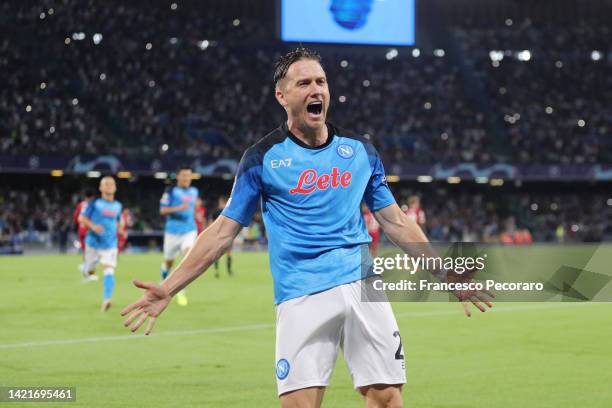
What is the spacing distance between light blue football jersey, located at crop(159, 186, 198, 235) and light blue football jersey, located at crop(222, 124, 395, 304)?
12.9 metres

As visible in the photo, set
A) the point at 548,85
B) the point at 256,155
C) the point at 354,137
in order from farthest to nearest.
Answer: the point at 548,85
the point at 354,137
the point at 256,155

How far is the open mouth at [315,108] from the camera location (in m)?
4.91

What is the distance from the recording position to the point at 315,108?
16.2 feet

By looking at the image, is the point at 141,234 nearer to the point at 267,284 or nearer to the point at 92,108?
the point at 92,108

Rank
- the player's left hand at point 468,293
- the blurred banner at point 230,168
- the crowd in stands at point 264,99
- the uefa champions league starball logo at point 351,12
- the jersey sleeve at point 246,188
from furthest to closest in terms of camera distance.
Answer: the crowd in stands at point 264,99 → the blurred banner at point 230,168 → the uefa champions league starball logo at point 351,12 → the player's left hand at point 468,293 → the jersey sleeve at point 246,188

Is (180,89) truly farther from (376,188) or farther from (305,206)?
(305,206)

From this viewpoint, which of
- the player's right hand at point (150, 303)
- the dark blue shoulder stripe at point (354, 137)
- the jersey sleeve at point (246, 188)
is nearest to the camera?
the player's right hand at point (150, 303)

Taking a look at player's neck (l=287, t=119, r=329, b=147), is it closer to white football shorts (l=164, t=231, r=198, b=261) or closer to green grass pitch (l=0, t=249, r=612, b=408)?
green grass pitch (l=0, t=249, r=612, b=408)

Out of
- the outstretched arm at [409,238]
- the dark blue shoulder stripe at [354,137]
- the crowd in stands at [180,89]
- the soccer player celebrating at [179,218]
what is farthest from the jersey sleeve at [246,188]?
the crowd in stands at [180,89]

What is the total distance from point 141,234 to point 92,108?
10608 mm

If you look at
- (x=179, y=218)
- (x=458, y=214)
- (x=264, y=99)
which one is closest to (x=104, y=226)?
(x=179, y=218)

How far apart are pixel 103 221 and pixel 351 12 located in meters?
23.9

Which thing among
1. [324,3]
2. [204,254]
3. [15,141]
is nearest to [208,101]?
[15,141]

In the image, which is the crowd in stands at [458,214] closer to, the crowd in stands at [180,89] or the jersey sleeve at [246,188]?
the crowd in stands at [180,89]
